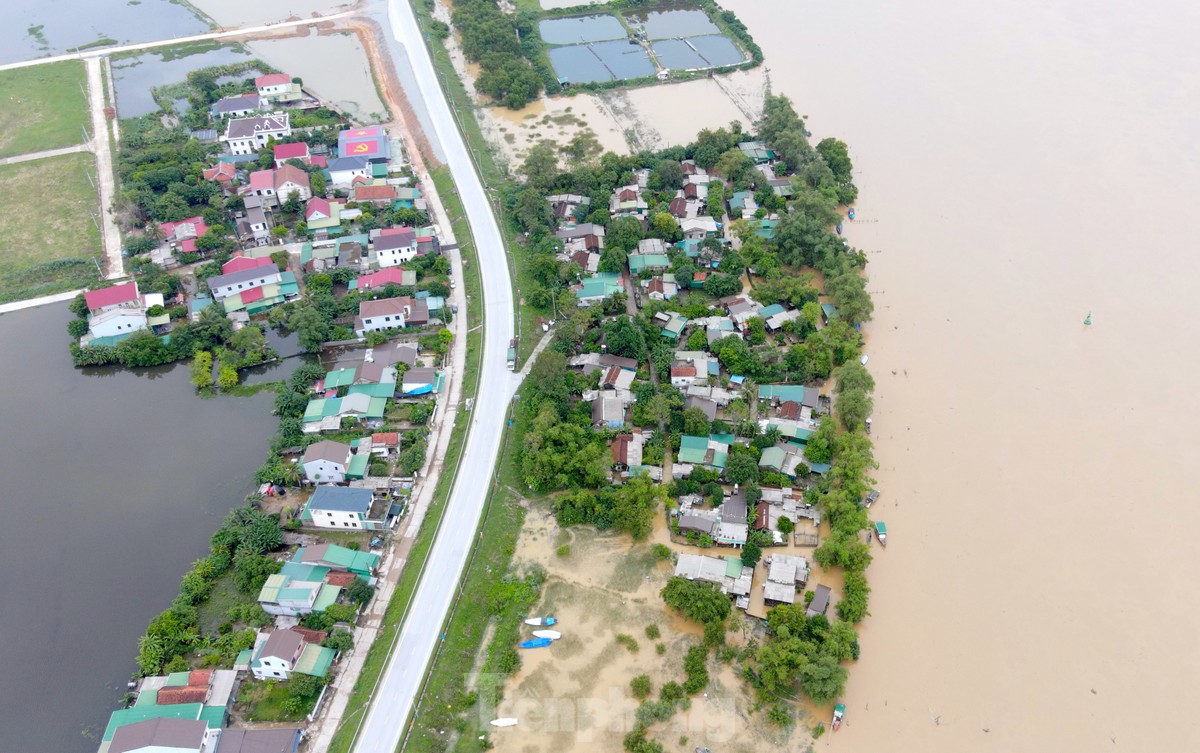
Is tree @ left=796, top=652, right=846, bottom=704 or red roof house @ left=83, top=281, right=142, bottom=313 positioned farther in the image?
red roof house @ left=83, top=281, right=142, bottom=313

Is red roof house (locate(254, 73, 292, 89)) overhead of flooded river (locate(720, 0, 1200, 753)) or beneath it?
overhead

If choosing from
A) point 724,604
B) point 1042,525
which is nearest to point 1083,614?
point 1042,525

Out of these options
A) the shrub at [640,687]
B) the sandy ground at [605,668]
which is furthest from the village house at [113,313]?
the shrub at [640,687]

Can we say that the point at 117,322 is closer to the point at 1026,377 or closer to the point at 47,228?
the point at 47,228

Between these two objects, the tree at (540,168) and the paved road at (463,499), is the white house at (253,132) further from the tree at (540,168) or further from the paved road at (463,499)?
the tree at (540,168)

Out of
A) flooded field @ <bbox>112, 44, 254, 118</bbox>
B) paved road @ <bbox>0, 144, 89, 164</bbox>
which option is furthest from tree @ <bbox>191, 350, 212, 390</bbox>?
flooded field @ <bbox>112, 44, 254, 118</bbox>

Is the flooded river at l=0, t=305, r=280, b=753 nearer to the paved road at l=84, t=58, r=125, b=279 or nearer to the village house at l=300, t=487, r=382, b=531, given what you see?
the village house at l=300, t=487, r=382, b=531

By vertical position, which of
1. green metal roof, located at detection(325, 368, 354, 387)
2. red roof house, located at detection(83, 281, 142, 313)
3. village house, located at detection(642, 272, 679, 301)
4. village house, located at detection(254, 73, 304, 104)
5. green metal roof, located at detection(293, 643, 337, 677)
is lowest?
green metal roof, located at detection(293, 643, 337, 677)
